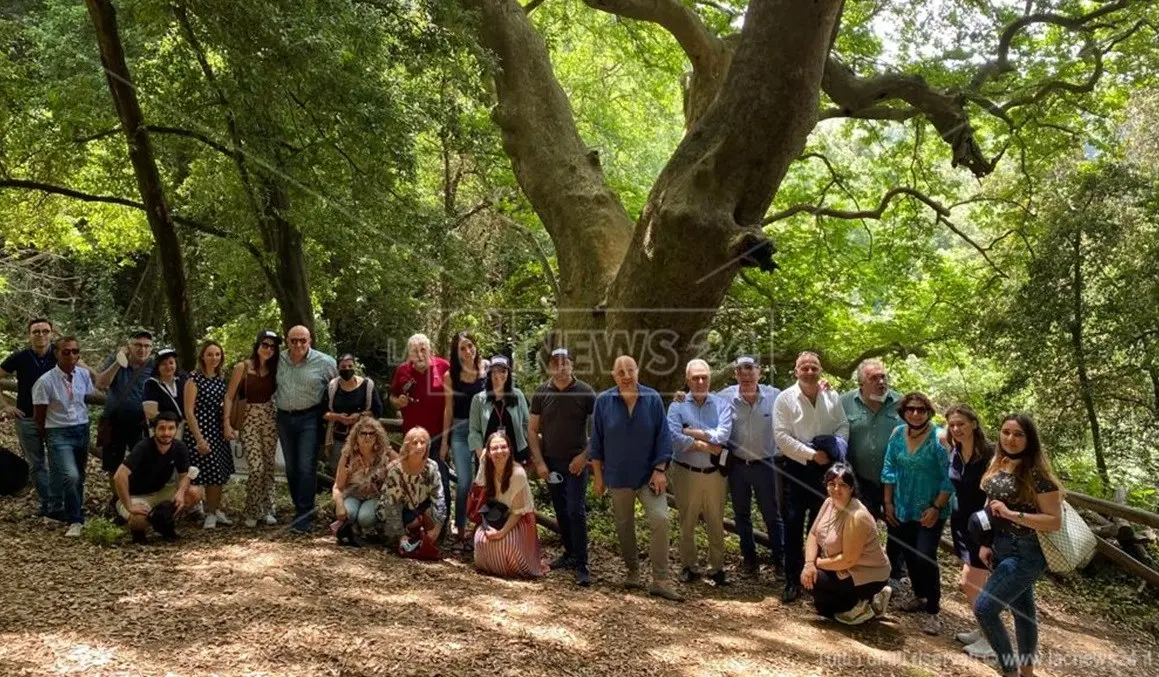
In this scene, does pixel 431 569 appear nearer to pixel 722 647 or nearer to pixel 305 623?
pixel 305 623

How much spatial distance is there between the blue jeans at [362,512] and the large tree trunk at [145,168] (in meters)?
4.16

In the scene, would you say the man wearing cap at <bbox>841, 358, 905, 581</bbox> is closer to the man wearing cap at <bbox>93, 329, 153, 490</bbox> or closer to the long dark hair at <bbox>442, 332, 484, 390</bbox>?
the long dark hair at <bbox>442, 332, 484, 390</bbox>

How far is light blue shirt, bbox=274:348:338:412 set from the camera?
21.3 feet

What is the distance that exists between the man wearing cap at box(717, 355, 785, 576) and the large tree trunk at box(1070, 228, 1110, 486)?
6303 mm

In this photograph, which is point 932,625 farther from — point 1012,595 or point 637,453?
point 637,453

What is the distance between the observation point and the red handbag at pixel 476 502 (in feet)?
19.7

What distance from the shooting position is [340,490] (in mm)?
6238

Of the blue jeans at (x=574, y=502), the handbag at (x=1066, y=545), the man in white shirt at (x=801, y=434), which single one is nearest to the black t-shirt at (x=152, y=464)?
the blue jeans at (x=574, y=502)

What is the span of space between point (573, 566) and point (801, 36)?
474 cm

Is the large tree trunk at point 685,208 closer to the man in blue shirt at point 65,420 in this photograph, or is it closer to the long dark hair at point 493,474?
the long dark hair at point 493,474

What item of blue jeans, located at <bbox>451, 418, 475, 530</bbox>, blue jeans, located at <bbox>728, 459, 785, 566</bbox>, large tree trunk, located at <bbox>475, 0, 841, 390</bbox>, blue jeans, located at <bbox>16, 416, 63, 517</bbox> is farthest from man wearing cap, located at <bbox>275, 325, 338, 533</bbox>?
blue jeans, located at <bbox>728, 459, 785, 566</bbox>

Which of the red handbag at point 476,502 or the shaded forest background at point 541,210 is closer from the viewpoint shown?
the red handbag at point 476,502

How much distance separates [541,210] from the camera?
9.24m

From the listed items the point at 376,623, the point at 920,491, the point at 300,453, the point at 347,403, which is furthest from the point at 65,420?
the point at 920,491
